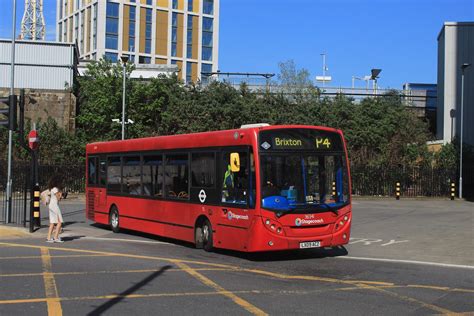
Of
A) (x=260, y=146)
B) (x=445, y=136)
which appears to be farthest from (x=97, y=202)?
(x=445, y=136)

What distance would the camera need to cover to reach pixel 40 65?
146 feet

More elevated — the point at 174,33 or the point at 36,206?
the point at 174,33

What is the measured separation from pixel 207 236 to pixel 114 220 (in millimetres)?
5529

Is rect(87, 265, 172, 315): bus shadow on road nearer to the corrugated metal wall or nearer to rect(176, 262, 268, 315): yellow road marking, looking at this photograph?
rect(176, 262, 268, 315): yellow road marking

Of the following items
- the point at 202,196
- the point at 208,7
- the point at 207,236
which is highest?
the point at 208,7

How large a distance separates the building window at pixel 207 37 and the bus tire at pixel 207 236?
84.0 m

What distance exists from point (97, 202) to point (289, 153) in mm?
9121

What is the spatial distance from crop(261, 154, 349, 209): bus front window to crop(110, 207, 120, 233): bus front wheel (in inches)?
289

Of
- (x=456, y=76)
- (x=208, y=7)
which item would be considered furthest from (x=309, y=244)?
(x=208, y=7)

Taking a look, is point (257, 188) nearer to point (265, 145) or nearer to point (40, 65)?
point (265, 145)

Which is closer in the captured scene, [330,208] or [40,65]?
[330,208]

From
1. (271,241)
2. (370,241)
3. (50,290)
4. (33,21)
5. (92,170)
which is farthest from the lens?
(33,21)

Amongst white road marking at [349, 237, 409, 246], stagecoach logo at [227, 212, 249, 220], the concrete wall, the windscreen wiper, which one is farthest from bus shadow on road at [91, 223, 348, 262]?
the concrete wall

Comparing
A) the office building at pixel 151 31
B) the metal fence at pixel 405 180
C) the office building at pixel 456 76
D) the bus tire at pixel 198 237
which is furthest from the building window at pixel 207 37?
the bus tire at pixel 198 237
